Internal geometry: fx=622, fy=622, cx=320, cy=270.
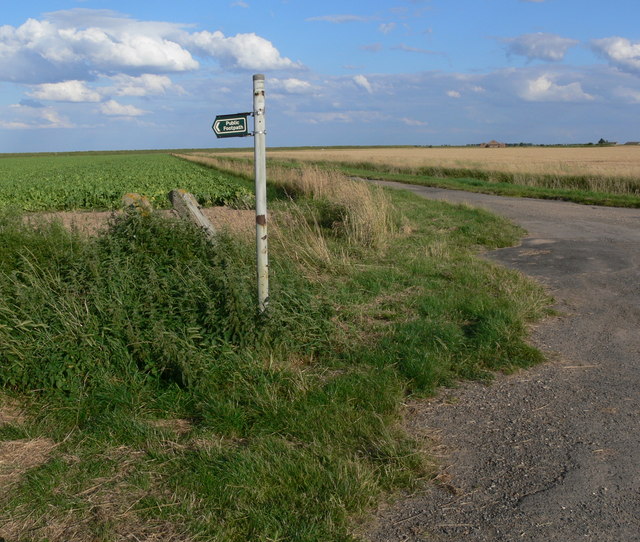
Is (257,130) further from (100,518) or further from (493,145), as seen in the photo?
(493,145)

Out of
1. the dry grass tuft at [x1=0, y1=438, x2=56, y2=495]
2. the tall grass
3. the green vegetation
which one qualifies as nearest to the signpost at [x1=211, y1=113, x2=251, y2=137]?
the green vegetation

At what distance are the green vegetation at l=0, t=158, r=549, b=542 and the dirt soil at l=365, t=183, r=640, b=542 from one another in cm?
22

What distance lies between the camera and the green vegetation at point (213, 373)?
318cm

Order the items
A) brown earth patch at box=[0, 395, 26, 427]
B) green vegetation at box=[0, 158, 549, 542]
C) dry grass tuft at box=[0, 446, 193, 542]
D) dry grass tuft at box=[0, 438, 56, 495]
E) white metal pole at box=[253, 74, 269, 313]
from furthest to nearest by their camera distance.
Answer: white metal pole at box=[253, 74, 269, 313] → brown earth patch at box=[0, 395, 26, 427] → dry grass tuft at box=[0, 438, 56, 495] → green vegetation at box=[0, 158, 549, 542] → dry grass tuft at box=[0, 446, 193, 542]

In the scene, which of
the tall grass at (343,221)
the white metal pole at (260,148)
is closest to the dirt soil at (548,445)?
the white metal pole at (260,148)

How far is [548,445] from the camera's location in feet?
12.4

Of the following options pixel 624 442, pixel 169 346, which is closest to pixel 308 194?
pixel 169 346

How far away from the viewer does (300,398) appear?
173 inches

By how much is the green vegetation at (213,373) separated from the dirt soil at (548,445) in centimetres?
22

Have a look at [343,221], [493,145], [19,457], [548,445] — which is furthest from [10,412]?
[493,145]

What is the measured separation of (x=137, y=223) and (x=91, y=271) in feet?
3.42

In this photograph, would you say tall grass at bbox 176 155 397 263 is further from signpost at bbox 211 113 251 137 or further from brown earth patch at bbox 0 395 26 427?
brown earth patch at bbox 0 395 26 427

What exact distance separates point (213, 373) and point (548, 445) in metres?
2.41

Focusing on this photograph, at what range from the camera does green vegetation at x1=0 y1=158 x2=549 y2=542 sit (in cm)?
318
